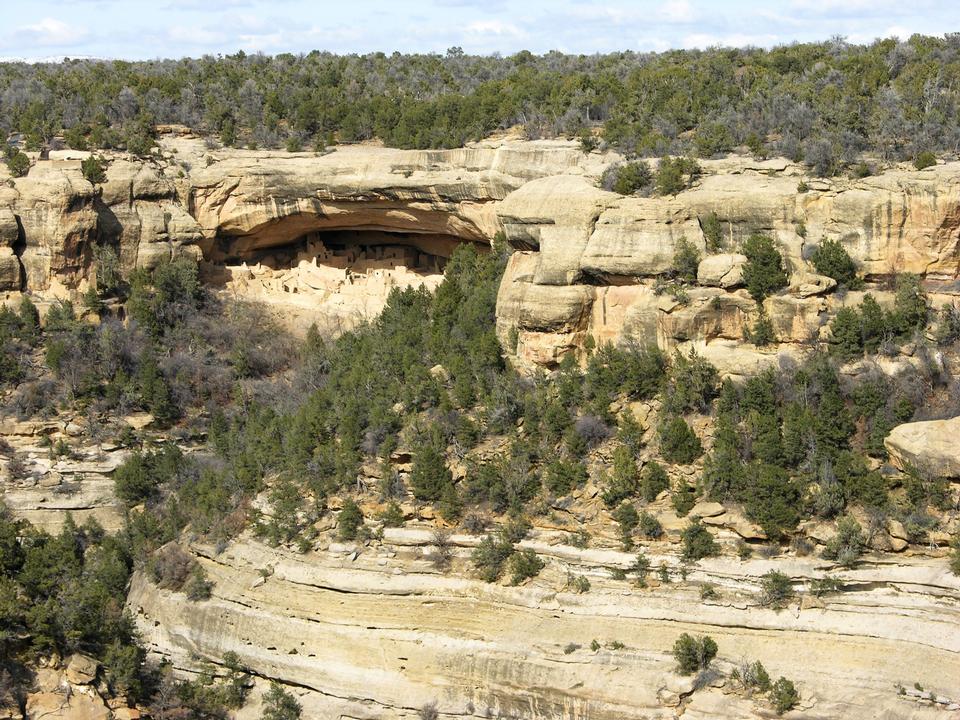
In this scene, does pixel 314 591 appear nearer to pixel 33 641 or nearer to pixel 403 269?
pixel 33 641

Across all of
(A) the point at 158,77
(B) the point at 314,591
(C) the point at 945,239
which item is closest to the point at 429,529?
(B) the point at 314,591

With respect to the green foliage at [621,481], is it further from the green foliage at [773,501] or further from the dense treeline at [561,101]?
the dense treeline at [561,101]

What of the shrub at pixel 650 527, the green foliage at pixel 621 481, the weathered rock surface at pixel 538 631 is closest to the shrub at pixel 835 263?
the green foliage at pixel 621 481

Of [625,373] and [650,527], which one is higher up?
[625,373]

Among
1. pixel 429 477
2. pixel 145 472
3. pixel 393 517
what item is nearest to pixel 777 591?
pixel 429 477

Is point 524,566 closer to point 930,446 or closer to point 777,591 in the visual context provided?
point 777,591
